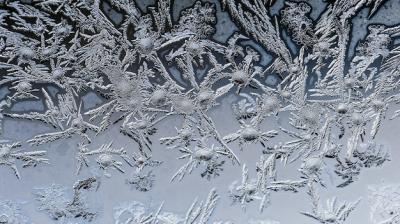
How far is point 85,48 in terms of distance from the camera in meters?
0.79

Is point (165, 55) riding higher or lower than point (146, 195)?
higher

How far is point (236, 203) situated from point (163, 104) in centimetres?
15

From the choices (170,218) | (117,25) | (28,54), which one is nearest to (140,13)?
(117,25)

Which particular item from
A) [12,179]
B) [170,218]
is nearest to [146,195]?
[170,218]

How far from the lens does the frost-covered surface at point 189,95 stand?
778 mm

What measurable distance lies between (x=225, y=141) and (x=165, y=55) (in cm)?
13

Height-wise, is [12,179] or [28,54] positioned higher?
[28,54]

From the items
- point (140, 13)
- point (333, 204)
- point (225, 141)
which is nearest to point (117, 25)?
point (140, 13)

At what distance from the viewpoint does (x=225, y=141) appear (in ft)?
2.57

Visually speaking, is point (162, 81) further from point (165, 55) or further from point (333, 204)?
point (333, 204)

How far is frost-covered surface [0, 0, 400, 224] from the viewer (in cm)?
78

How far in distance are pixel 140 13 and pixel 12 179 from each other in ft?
0.83

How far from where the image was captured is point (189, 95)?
791 millimetres

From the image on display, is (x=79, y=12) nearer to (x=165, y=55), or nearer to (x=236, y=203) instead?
(x=165, y=55)
